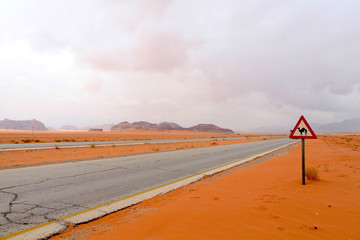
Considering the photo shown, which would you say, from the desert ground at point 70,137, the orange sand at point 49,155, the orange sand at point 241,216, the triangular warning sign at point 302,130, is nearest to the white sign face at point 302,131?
the triangular warning sign at point 302,130

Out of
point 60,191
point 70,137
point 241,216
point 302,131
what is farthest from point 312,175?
point 70,137

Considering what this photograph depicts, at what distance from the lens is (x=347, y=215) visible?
3959 mm

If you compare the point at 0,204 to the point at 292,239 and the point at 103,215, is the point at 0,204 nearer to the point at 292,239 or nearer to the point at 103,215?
the point at 103,215

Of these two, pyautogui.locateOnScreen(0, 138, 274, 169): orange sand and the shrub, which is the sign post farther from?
pyautogui.locateOnScreen(0, 138, 274, 169): orange sand

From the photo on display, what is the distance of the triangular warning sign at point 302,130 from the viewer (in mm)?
5930

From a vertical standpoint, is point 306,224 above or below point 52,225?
above

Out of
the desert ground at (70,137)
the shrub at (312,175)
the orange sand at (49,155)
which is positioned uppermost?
the shrub at (312,175)

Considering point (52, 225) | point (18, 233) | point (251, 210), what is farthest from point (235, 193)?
point (18, 233)

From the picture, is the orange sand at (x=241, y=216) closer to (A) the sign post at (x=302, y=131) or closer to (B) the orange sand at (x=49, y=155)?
(A) the sign post at (x=302, y=131)

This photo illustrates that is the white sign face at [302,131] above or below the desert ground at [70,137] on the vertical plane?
above

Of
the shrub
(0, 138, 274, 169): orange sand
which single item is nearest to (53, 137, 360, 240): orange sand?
the shrub

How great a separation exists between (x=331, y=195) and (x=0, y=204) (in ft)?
25.8

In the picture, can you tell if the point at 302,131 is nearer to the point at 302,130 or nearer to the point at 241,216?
the point at 302,130

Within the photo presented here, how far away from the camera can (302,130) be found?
6.05 meters
